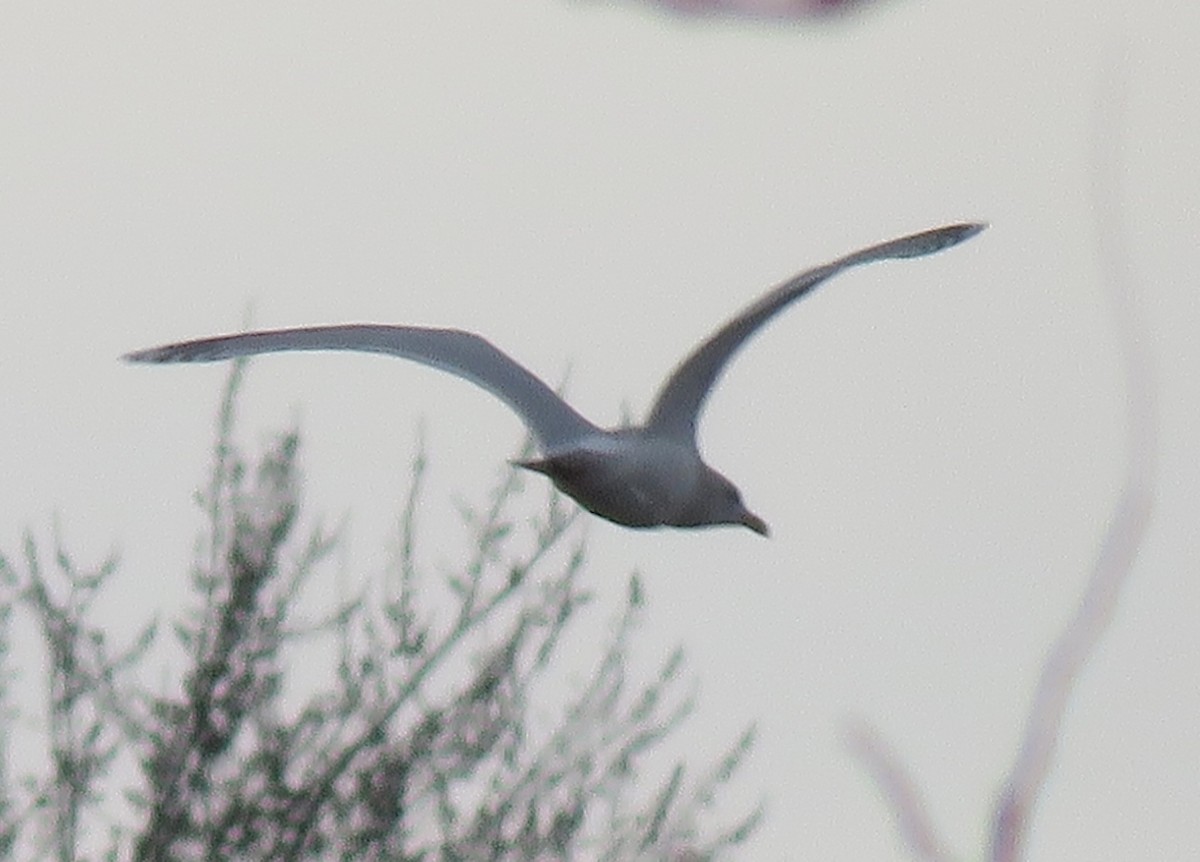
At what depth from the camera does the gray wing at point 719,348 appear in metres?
2.65

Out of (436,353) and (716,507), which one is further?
(436,353)

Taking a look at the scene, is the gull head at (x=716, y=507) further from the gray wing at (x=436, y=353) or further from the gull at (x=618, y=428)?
the gray wing at (x=436, y=353)

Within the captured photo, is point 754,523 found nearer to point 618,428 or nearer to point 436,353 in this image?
point 618,428

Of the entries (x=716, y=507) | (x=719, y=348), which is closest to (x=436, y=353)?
(x=719, y=348)

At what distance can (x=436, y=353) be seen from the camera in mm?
2859

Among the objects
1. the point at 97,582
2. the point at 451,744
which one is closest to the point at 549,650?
the point at 451,744

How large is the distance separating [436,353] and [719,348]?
0.34 m

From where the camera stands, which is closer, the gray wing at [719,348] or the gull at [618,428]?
the gull at [618,428]

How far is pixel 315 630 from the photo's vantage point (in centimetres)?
557

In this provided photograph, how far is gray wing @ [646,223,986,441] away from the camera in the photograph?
265cm

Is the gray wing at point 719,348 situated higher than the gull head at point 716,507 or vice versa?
the gray wing at point 719,348

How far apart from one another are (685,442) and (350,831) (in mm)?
3209

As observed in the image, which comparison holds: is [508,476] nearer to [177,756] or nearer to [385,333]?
[177,756]

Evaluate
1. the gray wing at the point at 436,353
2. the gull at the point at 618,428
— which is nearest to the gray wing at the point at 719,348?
the gull at the point at 618,428
